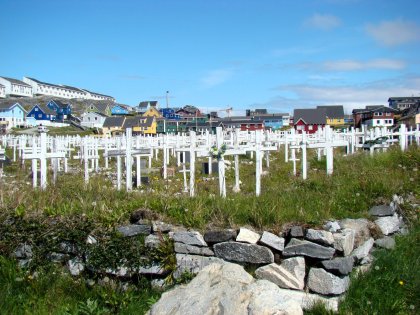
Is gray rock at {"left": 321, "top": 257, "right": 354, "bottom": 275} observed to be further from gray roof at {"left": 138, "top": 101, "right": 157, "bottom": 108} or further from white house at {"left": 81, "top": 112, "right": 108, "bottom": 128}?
gray roof at {"left": 138, "top": 101, "right": 157, "bottom": 108}

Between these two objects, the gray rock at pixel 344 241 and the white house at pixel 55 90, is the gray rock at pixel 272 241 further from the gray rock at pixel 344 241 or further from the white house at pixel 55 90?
the white house at pixel 55 90

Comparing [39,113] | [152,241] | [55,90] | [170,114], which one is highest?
[55,90]

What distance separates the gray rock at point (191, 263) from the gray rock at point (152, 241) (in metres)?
0.30

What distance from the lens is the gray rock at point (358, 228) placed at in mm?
5841

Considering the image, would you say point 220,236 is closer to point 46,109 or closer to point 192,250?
point 192,250

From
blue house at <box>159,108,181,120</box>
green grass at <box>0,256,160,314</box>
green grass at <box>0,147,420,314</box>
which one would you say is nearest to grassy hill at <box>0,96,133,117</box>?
blue house at <box>159,108,181,120</box>

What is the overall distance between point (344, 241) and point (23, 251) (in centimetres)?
418

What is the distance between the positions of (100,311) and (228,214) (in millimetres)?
2028

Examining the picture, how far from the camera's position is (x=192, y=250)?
18.3 feet

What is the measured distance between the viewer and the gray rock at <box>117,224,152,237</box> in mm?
5775

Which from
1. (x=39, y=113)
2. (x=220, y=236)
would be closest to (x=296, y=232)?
(x=220, y=236)

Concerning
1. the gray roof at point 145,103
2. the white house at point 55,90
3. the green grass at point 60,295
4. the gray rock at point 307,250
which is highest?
the white house at point 55,90

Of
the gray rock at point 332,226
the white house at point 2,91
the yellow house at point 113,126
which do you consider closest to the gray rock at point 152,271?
the gray rock at point 332,226

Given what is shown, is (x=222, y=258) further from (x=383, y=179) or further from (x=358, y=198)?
(x=383, y=179)
